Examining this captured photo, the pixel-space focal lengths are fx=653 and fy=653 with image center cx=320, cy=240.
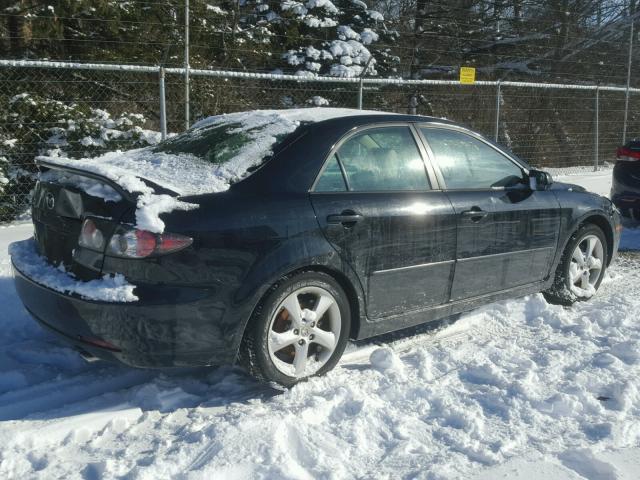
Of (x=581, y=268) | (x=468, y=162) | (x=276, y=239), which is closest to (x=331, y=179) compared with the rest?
(x=276, y=239)

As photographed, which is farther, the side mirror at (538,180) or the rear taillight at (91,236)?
the side mirror at (538,180)

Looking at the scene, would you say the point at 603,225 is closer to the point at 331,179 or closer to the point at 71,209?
the point at 331,179

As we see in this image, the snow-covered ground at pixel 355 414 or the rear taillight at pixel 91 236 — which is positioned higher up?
the rear taillight at pixel 91 236

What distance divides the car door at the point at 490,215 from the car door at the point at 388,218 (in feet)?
0.42

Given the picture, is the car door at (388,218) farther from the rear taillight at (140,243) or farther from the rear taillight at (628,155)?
the rear taillight at (628,155)

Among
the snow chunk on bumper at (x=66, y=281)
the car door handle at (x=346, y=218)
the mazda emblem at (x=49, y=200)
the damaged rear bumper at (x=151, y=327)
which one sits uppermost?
the mazda emblem at (x=49, y=200)

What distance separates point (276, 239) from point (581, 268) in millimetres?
3151

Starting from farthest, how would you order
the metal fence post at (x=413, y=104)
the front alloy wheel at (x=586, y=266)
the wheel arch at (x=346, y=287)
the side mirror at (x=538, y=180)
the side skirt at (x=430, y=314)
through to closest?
the metal fence post at (x=413, y=104), the front alloy wheel at (x=586, y=266), the side mirror at (x=538, y=180), the side skirt at (x=430, y=314), the wheel arch at (x=346, y=287)

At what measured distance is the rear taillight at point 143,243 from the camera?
10.2 feet

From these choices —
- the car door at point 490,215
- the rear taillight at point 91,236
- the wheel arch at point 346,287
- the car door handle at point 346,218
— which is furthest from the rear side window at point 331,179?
the rear taillight at point 91,236

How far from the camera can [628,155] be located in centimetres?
820

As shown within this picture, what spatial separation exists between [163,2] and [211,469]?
9725 millimetres

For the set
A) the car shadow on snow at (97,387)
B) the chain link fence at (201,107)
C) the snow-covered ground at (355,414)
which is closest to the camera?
the snow-covered ground at (355,414)

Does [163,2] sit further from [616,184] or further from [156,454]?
[156,454]
